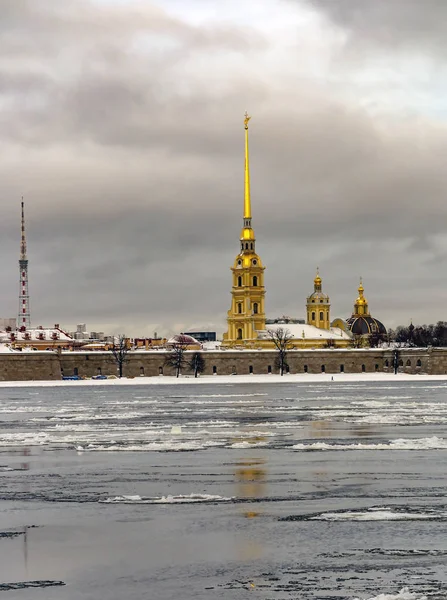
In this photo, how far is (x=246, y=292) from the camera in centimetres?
14725

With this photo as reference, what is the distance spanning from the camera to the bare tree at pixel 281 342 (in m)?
122

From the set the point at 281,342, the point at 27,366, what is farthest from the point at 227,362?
the point at 27,366

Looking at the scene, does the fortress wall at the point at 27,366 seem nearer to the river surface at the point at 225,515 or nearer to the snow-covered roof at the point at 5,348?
the snow-covered roof at the point at 5,348

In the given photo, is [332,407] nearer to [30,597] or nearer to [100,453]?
[100,453]

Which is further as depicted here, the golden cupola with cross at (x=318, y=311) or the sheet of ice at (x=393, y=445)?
the golden cupola with cross at (x=318, y=311)

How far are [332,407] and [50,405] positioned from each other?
53.3 feet

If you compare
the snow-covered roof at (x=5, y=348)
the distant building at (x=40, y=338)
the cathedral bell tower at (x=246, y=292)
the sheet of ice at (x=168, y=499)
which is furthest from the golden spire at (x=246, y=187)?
the sheet of ice at (x=168, y=499)

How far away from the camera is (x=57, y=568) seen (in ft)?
48.0

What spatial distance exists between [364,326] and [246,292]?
45.1 meters

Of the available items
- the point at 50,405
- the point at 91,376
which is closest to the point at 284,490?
the point at 50,405

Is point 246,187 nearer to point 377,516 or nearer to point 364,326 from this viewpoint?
point 364,326

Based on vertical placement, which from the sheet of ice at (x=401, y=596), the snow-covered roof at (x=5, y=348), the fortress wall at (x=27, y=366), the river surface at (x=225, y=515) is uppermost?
the snow-covered roof at (x=5, y=348)

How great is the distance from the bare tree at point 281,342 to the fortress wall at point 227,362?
87 centimetres

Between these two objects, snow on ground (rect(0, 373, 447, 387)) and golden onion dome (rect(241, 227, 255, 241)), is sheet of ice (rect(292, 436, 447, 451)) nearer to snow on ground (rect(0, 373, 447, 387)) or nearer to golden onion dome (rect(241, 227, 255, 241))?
snow on ground (rect(0, 373, 447, 387))
